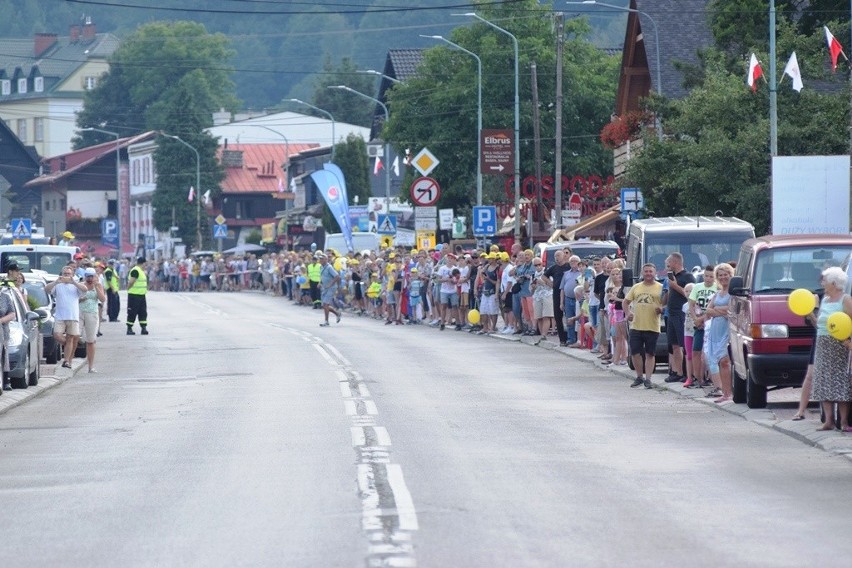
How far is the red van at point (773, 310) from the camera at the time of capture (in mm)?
18688

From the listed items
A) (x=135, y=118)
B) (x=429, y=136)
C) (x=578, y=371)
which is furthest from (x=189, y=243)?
(x=578, y=371)

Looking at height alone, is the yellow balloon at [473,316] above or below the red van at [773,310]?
below

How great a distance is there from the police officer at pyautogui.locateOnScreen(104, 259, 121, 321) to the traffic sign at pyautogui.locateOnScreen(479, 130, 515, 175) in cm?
1094

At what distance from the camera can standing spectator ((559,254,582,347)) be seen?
104 ft

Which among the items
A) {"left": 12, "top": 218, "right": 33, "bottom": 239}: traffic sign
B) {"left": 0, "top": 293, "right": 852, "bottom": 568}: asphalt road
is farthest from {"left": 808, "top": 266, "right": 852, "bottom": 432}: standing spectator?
{"left": 12, "top": 218, "right": 33, "bottom": 239}: traffic sign

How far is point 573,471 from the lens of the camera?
13.7m

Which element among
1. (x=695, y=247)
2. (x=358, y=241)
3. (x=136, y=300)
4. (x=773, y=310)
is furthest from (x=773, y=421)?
(x=358, y=241)

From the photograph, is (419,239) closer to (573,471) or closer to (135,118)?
(573,471)

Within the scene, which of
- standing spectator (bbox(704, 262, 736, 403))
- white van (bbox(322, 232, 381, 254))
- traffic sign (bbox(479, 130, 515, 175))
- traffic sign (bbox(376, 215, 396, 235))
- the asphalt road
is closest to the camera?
the asphalt road

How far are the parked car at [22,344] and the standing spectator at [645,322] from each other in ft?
25.8

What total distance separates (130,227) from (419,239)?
81.4 m

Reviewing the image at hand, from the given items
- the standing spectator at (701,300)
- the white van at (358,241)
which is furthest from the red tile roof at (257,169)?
the standing spectator at (701,300)

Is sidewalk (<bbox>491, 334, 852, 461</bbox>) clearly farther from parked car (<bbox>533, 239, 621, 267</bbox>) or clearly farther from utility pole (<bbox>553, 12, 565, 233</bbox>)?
utility pole (<bbox>553, 12, 565, 233</bbox>)

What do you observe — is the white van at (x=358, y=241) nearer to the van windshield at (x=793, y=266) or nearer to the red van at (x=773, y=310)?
the red van at (x=773, y=310)
